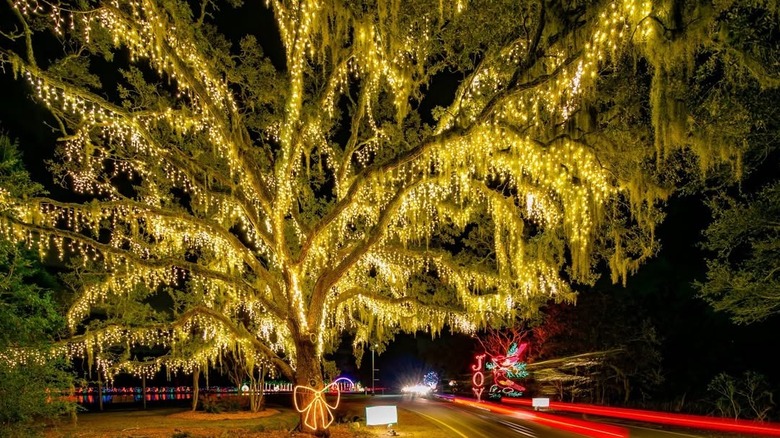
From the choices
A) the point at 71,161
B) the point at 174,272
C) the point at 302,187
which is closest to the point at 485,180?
the point at 302,187

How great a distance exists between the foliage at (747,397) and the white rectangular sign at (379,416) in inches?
488

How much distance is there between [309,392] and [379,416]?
404cm

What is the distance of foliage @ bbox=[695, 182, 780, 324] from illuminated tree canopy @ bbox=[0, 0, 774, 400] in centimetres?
192

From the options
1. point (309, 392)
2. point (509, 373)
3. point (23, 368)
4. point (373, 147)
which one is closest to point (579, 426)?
point (309, 392)

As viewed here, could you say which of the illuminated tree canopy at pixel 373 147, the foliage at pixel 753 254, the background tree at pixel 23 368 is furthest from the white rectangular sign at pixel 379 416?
the foliage at pixel 753 254

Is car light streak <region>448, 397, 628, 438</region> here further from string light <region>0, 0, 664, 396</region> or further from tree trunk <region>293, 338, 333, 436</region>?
tree trunk <region>293, 338, 333, 436</region>

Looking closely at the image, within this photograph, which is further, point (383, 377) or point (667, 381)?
point (383, 377)

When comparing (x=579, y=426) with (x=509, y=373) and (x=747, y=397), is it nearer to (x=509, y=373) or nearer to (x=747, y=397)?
(x=747, y=397)

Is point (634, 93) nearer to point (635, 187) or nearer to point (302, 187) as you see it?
point (635, 187)

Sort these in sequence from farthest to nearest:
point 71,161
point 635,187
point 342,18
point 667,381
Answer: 1. point 667,381
2. point 71,161
3. point 635,187
4. point 342,18

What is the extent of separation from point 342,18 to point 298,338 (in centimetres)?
697

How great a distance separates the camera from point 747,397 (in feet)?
64.2

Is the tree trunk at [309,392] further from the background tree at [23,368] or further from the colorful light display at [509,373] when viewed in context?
the colorful light display at [509,373]

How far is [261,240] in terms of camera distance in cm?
1305
